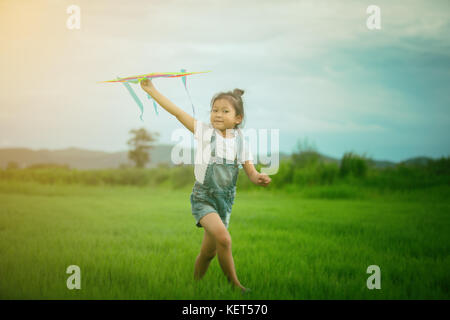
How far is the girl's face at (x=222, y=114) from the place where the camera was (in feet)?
10.9

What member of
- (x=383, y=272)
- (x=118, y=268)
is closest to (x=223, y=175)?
(x=118, y=268)

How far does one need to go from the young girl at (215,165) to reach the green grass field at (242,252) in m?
0.27

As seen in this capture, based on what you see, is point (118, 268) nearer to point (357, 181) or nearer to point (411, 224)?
point (411, 224)

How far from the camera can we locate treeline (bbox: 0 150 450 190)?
11000 millimetres

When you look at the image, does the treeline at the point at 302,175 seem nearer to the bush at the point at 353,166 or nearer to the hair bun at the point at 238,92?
the bush at the point at 353,166

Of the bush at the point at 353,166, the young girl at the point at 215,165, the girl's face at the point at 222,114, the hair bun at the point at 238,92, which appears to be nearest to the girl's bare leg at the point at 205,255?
the young girl at the point at 215,165

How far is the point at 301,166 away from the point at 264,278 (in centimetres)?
943

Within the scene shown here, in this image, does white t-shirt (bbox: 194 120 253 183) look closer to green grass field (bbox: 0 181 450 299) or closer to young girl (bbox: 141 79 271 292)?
young girl (bbox: 141 79 271 292)

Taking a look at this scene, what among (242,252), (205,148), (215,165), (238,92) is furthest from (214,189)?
(242,252)

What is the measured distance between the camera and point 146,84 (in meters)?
3.24

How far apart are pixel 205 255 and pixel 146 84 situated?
1668 mm

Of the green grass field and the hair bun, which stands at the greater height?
the hair bun

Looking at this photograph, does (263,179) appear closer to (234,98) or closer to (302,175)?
(234,98)

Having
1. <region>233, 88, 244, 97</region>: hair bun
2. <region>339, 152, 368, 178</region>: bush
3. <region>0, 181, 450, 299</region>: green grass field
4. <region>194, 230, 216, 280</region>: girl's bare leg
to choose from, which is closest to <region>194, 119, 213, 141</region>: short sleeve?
<region>233, 88, 244, 97</region>: hair bun
